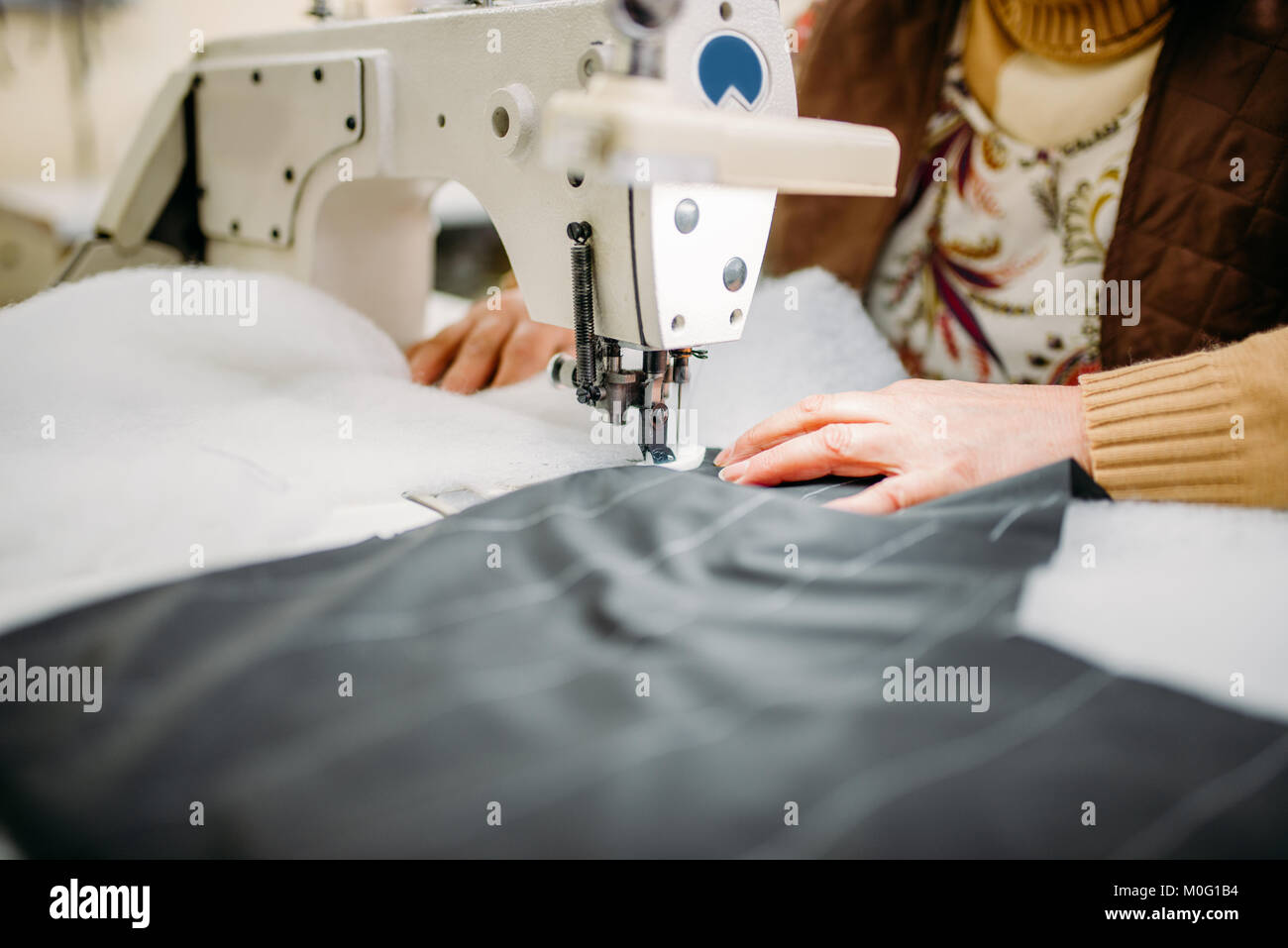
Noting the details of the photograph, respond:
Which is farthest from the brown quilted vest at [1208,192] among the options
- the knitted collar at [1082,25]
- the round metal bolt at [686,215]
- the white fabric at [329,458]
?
the round metal bolt at [686,215]

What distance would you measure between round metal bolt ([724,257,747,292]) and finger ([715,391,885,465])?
12 centimetres

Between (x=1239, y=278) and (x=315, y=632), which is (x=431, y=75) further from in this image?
(x=1239, y=278)

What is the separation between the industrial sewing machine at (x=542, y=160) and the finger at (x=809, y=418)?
8 centimetres

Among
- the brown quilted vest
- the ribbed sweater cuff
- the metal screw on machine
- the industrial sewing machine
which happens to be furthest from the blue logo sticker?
the brown quilted vest

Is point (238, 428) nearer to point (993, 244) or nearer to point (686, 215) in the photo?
point (686, 215)

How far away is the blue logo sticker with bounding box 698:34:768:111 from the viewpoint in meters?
0.67

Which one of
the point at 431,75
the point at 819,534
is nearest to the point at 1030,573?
Result: the point at 819,534

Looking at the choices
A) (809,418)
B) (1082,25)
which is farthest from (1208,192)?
(809,418)

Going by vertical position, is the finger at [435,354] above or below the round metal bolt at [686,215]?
below

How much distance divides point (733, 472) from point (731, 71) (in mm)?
328

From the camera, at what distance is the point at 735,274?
77cm

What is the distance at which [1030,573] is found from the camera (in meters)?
0.54

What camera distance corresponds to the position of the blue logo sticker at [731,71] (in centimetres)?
67

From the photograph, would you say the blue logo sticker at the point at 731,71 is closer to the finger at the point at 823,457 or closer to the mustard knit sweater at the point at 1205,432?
the finger at the point at 823,457
